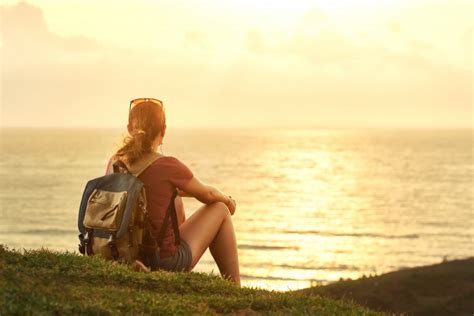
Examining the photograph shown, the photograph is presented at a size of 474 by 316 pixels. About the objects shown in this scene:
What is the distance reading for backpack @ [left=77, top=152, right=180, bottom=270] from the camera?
327 inches

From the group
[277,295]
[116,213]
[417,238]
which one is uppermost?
[116,213]

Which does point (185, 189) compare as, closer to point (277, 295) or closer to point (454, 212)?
point (277, 295)

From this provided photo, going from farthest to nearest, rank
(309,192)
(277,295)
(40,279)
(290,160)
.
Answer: (290,160) → (309,192) → (277,295) → (40,279)

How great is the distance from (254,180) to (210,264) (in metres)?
68.2

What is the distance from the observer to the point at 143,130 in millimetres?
8539

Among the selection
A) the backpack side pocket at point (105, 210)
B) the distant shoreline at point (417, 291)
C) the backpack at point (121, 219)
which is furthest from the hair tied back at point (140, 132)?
the distant shoreline at point (417, 291)

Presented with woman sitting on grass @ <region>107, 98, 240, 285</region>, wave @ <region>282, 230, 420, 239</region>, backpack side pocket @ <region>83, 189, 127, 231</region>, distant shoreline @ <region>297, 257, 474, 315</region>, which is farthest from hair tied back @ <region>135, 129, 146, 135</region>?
wave @ <region>282, 230, 420, 239</region>

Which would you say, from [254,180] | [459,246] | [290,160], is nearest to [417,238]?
[459,246]

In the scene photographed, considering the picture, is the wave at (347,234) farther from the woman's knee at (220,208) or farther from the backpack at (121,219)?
the backpack at (121,219)

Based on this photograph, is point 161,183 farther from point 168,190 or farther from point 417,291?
point 417,291

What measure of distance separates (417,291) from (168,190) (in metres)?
18.1

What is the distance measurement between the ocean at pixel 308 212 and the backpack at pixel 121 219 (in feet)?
1.44

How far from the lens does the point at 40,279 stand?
791 cm

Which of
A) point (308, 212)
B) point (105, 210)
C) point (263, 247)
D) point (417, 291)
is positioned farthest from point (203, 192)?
point (308, 212)
